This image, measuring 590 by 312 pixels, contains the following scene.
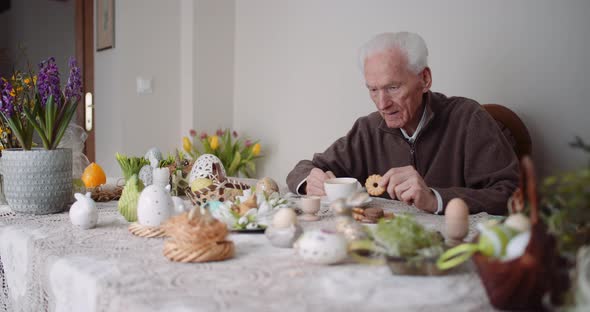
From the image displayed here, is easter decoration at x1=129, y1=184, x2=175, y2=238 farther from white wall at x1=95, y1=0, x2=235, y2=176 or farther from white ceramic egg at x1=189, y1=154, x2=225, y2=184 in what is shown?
white wall at x1=95, y1=0, x2=235, y2=176

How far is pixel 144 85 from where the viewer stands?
13.0 feet

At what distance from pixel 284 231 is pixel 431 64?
1.85 m

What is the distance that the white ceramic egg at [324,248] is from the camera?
868mm

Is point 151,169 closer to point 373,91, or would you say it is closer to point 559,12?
point 373,91

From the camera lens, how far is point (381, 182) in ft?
4.75

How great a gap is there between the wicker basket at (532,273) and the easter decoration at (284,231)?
416 millimetres

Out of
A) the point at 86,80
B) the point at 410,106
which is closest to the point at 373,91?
the point at 410,106

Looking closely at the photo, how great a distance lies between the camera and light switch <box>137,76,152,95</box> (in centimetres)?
394

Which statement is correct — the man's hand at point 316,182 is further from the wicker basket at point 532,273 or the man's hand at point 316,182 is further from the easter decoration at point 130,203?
the wicker basket at point 532,273

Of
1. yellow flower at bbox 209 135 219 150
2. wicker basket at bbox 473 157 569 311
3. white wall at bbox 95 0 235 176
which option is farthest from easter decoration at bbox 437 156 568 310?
white wall at bbox 95 0 235 176

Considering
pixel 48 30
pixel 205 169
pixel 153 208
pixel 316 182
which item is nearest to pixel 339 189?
pixel 316 182

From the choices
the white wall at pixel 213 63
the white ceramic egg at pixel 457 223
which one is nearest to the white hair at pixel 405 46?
the white ceramic egg at pixel 457 223

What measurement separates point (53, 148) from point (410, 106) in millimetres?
1237

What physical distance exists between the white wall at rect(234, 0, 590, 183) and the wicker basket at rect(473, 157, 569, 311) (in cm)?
59
